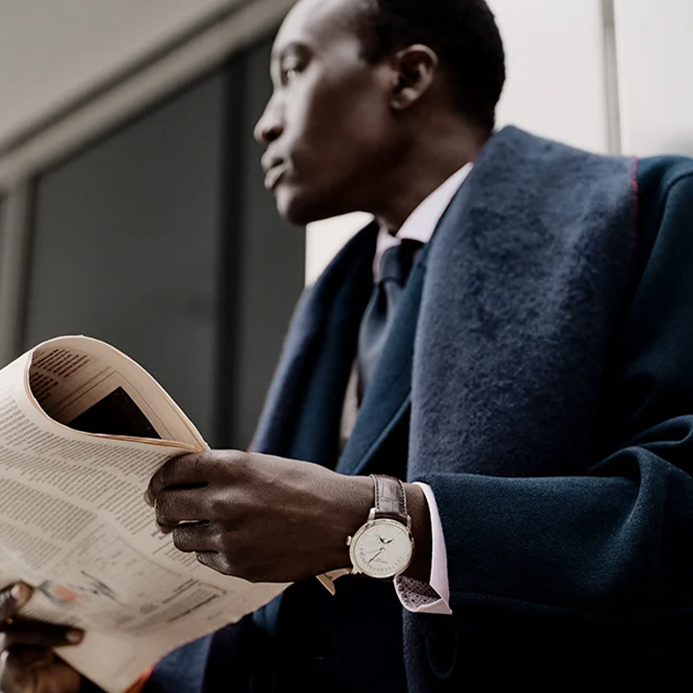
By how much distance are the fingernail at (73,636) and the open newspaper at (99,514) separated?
0.01m

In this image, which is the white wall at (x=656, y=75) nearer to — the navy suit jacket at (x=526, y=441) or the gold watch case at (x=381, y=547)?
the navy suit jacket at (x=526, y=441)

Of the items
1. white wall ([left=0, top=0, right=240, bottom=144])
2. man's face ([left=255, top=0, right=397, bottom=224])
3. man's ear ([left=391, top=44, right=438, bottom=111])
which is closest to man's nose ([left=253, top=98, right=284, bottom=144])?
man's face ([left=255, top=0, right=397, bottom=224])

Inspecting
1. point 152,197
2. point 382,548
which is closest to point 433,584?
point 382,548

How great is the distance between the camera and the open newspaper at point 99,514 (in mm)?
644

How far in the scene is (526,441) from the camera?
0.82 m

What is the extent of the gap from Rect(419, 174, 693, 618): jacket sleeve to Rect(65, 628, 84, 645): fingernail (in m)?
0.38

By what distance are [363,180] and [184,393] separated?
3.40 feet

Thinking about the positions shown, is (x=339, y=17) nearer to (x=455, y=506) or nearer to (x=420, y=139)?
(x=420, y=139)

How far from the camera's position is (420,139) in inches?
46.6

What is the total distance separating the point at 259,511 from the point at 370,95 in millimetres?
671

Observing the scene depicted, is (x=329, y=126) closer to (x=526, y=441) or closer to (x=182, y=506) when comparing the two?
(x=526, y=441)

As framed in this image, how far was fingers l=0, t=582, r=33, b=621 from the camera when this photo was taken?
869 mm

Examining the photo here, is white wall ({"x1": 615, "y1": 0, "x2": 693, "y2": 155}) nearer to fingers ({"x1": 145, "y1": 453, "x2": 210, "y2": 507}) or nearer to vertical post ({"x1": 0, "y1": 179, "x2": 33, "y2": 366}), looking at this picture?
fingers ({"x1": 145, "y1": 453, "x2": 210, "y2": 507})

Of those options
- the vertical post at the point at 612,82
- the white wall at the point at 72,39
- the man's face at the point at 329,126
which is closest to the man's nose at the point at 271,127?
the man's face at the point at 329,126
